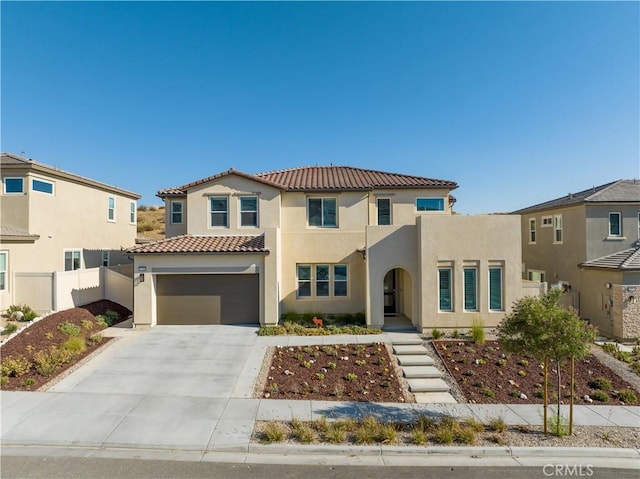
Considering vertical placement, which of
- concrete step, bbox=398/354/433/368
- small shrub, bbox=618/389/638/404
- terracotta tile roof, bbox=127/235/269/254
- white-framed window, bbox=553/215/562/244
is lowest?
small shrub, bbox=618/389/638/404

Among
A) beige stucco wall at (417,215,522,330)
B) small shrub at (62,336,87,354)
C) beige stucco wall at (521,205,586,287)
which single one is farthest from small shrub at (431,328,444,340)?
small shrub at (62,336,87,354)

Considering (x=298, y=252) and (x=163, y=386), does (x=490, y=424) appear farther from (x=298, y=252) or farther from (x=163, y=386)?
(x=298, y=252)

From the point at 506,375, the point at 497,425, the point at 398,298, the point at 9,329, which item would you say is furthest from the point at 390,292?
the point at 9,329

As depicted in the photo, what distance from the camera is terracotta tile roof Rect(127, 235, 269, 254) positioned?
14.3 metres

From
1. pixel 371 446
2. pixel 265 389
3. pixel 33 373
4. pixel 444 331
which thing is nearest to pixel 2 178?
pixel 33 373

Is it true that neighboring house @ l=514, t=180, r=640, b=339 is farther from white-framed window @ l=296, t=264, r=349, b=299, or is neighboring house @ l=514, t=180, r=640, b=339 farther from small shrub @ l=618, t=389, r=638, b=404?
white-framed window @ l=296, t=264, r=349, b=299

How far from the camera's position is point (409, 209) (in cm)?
1738

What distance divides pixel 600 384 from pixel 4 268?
22.9 m

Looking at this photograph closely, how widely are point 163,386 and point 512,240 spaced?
1367 centimetres

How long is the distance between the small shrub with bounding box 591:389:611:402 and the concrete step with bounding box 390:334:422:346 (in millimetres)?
4976

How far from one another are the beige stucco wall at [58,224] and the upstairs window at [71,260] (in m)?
0.32

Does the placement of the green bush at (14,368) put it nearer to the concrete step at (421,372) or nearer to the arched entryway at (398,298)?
the concrete step at (421,372)

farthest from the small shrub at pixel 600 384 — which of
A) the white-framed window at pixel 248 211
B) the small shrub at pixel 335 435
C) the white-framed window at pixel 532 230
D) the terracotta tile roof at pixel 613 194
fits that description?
the white-framed window at pixel 532 230

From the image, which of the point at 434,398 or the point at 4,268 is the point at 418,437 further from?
the point at 4,268
